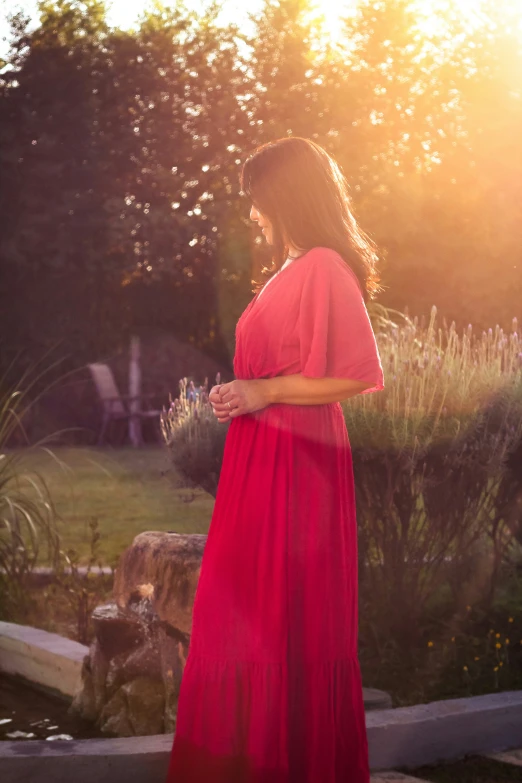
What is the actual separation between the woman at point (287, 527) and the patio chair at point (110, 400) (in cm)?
1345

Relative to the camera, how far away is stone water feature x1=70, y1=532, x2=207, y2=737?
14.8 feet

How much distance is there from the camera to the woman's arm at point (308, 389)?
124 inches

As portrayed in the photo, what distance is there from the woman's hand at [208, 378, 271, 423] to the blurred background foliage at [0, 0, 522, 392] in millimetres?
12787

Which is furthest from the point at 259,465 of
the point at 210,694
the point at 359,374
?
the point at 210,694

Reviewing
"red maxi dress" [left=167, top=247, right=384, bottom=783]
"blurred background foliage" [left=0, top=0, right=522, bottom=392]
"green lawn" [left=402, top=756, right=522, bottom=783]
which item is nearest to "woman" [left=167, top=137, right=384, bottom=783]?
"red maxi dress" [left=167, top=247, right=384, bottom=783]

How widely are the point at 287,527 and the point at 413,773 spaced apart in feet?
5.06

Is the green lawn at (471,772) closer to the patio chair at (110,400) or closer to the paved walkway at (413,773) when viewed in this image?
the paved walkway at (413,773)

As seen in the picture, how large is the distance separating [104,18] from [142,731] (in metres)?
15.9

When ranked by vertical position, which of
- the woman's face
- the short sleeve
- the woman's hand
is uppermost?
the woman's face

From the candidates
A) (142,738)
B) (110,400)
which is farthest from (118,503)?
(142,738)

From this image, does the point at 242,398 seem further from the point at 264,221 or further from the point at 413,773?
the point at 413,773

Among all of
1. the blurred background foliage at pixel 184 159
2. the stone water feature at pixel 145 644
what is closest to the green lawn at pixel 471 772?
the stone water feature at pixel 145 644

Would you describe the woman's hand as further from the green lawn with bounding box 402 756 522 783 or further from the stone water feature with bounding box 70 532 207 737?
the green lawn with bounding box 402 756 522 783

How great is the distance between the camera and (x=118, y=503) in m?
11.0
